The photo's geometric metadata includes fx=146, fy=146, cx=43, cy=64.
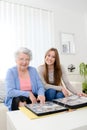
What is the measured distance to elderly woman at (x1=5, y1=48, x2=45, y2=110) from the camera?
1414 mm

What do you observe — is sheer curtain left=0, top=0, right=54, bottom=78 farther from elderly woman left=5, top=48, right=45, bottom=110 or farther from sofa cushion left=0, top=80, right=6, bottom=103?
elderly woman left=5, top=48, right=45, bottom=110

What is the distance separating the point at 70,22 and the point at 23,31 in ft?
3.88

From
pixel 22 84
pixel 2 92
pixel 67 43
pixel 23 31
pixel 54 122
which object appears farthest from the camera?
pixel 67 43

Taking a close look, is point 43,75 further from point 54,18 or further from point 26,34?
point 54,18

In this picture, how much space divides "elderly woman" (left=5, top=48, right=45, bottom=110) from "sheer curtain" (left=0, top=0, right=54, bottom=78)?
111 cm

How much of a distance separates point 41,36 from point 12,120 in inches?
94.8

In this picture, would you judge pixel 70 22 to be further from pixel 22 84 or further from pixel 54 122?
pixel 54 122

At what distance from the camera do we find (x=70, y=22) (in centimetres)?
338

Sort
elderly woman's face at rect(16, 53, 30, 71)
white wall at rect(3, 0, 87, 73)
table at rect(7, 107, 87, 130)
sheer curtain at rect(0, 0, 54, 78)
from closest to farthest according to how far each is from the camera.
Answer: table at rect(7, 107, 87, 130)
elderly woman's face at rect(16, 53, 30, 71)
sheer curtain at rect(0, 0, 54, 78)
white wall at rect(3, 0, 87, 73)

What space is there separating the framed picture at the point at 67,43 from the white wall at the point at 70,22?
3.6 inches

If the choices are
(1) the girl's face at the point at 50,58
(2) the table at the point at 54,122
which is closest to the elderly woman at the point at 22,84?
(1) the girl's face at the point at 50,58

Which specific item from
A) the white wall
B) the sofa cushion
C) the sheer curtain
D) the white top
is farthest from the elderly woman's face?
the white wall

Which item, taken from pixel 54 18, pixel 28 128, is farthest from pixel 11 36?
pixel 28 128

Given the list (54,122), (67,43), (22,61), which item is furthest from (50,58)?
(67,43)
